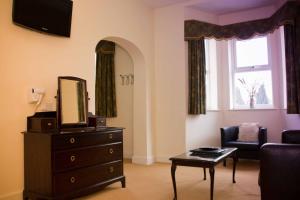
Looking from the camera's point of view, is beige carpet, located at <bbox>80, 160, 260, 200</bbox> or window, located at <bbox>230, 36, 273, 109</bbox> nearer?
beige carpet, located at <bbox>80, 160, 260, 200</bbox>

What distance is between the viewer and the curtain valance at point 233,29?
5081 mm

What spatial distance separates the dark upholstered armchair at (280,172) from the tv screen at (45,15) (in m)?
2.80

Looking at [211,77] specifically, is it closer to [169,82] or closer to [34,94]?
[169,82]

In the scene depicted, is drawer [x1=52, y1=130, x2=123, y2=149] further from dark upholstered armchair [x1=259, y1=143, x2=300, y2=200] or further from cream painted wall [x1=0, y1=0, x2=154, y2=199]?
dark upholstered armchair [x1=259, y1=143, x2=300, y2=200]

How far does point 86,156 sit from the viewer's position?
3.18 meters

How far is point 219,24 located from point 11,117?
15.1 feet

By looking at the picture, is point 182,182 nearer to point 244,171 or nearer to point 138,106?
point 244,171

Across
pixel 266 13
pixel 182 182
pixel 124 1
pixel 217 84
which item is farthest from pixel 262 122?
pixel 124 1

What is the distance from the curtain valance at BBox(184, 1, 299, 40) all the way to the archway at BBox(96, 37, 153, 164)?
108 cm

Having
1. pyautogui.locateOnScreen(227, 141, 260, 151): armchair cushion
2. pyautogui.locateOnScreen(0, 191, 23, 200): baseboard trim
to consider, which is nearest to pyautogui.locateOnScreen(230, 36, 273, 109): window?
pyautogui.locateOnScreen(227, 141, 260, 151): armchair cushion

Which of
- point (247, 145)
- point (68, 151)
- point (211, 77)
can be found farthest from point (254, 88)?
point (68, 151)

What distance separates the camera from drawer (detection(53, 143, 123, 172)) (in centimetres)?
288

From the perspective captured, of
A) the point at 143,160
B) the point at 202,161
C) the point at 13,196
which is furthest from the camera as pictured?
the point at 143,160

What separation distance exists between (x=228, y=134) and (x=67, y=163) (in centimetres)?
321
